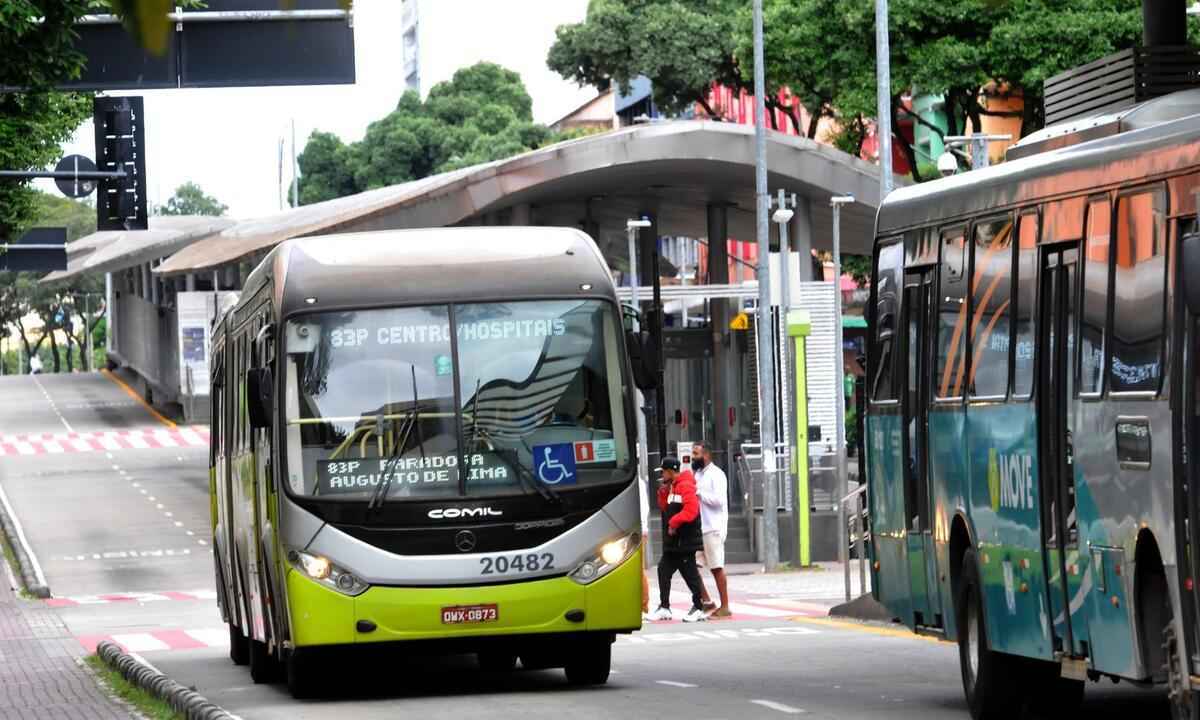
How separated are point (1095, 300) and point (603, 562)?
4998 millimetres

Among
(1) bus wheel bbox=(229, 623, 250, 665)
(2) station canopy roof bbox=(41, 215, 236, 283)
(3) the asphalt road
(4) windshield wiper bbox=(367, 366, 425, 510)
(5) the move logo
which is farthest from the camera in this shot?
(2) station canopy roof bbox=(41, 215, 236, 283)

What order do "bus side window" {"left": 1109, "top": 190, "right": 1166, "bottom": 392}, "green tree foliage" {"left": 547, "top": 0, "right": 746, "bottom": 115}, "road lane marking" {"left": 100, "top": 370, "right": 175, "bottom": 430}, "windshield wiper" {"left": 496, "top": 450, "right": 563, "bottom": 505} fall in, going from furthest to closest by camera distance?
"road lane marking" {"left": 100, "top": 370, "right": 175, "bottom": 430}, "green tree foliage" {"left": 547, "top": 0, "right": 746, "bottom": 115}, "windshield wiper" {"left": 496, "top": 450, "right": 563, "bottom": 505}, "bus side window" {"left": 1109, "top": 190, "right": 1166, "bottom": 392}

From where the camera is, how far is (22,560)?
3994 cm

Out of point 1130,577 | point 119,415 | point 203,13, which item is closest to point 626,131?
point 203,13

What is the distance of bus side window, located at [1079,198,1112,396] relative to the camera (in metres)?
10.3

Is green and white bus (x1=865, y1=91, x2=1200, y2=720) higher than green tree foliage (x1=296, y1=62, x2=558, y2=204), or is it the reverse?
green tree foliage (x1=296, y1=62, x2=558, y2=204)

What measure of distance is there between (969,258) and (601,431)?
10.0 feet

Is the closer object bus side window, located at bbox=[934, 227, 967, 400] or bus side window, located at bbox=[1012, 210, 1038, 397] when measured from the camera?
bus side window, located at bbox=[1012, 210, 1038, 397]

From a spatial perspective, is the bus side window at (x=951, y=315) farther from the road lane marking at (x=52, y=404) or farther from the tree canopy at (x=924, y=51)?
the road lane marking at (x=52, y=404)

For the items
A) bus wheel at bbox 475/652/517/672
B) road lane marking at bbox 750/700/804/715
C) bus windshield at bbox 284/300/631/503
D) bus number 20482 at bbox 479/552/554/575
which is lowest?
bus wheel at bbox 475/652/517/672

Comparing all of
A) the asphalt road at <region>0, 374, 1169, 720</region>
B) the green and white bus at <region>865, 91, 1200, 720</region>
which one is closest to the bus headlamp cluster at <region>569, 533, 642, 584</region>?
the asphalt road at <region>0, 374, 1169, 720</region>

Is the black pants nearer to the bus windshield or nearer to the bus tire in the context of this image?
the bus windshield

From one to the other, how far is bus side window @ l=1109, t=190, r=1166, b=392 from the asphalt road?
3509mm

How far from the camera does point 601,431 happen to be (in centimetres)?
1469
